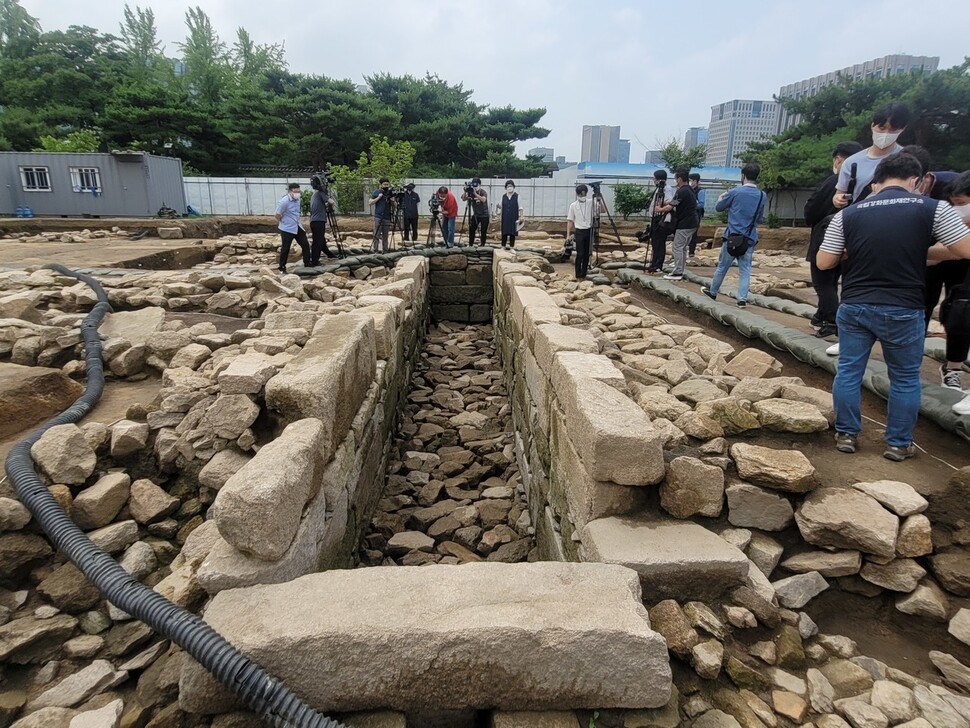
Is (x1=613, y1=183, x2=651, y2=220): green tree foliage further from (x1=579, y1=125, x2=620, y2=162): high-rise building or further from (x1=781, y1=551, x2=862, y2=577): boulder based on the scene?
(x1=579, y1=125, x2=620, y2=162): high-rise building

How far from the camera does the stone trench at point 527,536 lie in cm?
182

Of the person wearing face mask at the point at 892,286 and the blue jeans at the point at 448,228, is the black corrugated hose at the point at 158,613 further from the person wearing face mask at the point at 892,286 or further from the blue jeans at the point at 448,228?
the blue jeans at the point at 448,228

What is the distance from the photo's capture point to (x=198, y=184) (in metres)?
23.1

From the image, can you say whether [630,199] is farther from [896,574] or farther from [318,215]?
[896,574]

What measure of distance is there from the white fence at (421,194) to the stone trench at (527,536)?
65.1 feet

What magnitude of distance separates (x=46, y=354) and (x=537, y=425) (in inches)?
137

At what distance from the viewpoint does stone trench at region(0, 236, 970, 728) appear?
1.82 metres

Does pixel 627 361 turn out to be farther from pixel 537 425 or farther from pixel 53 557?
pixel 53 557

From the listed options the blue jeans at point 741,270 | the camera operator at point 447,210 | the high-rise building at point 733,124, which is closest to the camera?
the blue jeans at point 741,270

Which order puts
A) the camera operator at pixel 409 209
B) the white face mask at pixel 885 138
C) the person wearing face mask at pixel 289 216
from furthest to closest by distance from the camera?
the camera operator at pixel 409 209 → the person wearing face mask at pixel 289 216 → the white face mask at pixel 885 138

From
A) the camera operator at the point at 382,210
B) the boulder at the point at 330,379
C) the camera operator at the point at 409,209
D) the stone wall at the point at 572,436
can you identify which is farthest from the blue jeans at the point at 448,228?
the boulder at the point at 330,379

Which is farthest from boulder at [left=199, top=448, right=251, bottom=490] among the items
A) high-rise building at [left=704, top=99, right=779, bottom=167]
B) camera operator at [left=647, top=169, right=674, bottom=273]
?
high-rise building at [left=704, top=99, right=779, bottom=167]

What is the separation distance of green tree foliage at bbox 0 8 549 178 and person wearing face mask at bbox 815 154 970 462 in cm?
2446

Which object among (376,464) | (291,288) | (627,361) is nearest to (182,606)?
(376,464)
